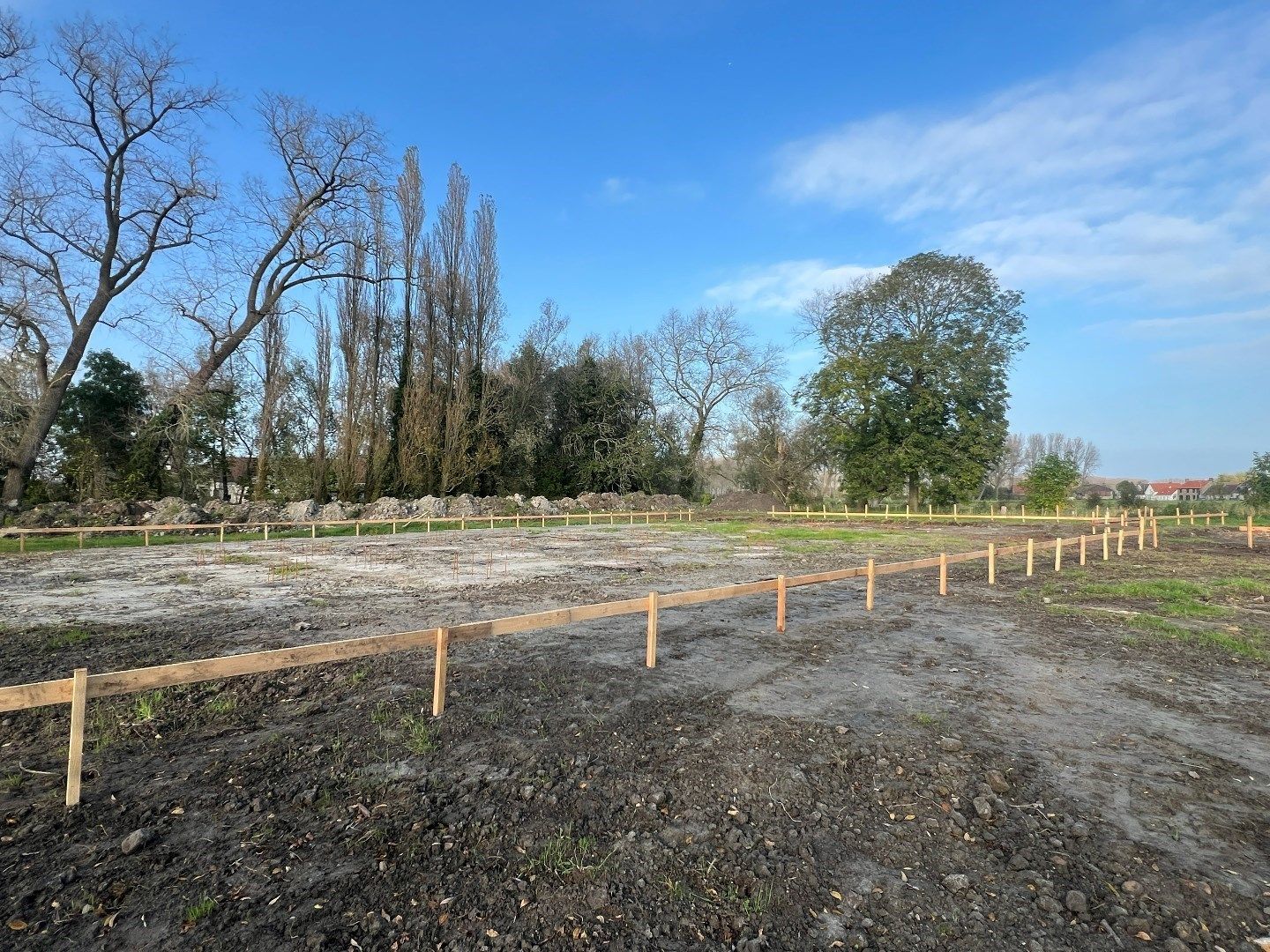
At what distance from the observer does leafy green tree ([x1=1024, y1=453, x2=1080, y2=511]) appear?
38.3 meters

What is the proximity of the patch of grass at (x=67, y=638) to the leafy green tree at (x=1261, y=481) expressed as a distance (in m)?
49.1

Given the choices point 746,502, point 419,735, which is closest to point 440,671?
point 419,735

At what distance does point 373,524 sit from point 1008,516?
35769mm

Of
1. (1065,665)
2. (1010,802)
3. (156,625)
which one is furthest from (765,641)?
(156,625)

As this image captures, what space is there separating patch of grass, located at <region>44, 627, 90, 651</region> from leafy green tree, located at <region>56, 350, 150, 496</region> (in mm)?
25792

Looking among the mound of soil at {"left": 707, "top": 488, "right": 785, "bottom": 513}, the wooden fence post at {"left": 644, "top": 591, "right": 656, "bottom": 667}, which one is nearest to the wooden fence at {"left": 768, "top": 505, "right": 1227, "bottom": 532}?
the mound of soil at {"left": 707, "top": 488, "right": 785, "bottom": 513}

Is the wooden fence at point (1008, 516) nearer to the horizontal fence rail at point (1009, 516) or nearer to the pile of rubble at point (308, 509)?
the horizontal fence rail at point (1009, 516)

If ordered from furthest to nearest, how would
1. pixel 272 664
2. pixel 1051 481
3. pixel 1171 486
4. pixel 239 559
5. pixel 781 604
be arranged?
pixel 1171 486
pixel 1051 481
pixel 239 559
pixel 781 604
pixel 272 664

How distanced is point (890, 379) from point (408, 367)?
30.5 m

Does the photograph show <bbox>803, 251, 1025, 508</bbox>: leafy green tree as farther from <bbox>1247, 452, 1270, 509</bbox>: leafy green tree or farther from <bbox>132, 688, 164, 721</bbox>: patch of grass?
<bbox>132, 688, 164, 721</bbox>: patch of grass

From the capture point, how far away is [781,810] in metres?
3.98

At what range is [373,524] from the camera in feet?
91.4

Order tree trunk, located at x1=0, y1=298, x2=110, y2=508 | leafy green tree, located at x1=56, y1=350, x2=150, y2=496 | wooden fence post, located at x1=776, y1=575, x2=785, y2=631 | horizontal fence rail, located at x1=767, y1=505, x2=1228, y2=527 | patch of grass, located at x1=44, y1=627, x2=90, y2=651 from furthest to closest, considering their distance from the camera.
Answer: horizontal fence rail, located at x1=767, y1=505, x2=1228, y2=527, leafy green tree, located at x1=56, y1=350, x2=150, y2=496, tree trunk, located at x1=0, y1=298, x2=110, y2=508, wooden fence post, located at x1=776, y1=575, x2=785, y2=631, patch of grass, located at x1=44, y1=627, x2=90, y2=651

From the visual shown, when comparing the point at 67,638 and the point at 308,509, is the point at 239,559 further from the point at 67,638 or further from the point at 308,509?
the point at 308,509
